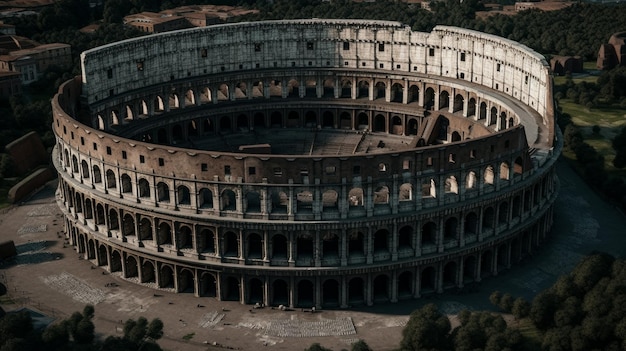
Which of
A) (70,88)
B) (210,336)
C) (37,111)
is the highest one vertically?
(70,88)

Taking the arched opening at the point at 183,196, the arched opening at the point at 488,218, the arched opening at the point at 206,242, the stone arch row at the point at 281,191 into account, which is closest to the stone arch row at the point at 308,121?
the stone arch row at the point at 281,191

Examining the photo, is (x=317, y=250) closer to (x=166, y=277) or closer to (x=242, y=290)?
(x=242, y=290)

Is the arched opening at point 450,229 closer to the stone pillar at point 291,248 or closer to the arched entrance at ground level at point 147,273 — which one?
the stone pillar at point 291,248

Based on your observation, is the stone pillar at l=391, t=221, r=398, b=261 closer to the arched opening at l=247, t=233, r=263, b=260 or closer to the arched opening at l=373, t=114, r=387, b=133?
the arched opening at l=247, t=233, r=263, b=260

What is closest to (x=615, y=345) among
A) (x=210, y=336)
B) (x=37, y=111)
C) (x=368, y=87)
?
(x=210, y=336)

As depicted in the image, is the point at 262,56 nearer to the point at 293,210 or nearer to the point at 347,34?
the point at 347,34

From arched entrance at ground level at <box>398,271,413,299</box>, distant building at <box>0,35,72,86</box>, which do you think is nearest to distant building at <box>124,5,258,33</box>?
distant building at <box>0,35,72,86</box>
